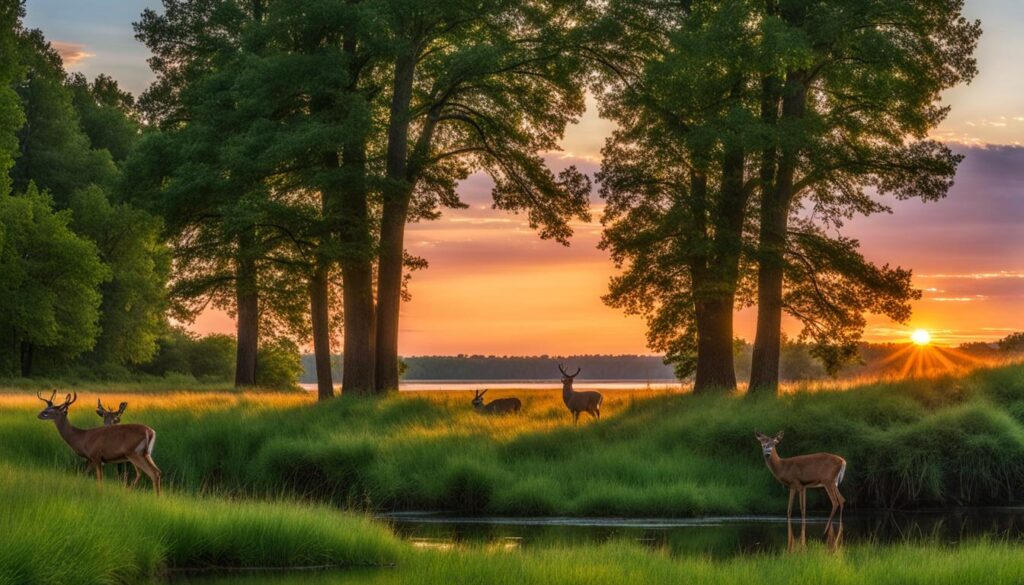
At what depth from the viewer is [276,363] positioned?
55.1 meters

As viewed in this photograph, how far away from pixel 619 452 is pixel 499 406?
7501mm

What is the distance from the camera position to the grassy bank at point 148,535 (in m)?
12.0

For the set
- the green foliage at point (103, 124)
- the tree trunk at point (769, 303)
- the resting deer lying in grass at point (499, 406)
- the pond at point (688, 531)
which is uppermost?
the green foliage at point (103, 124)

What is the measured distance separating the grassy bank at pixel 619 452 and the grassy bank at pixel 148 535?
4448mm

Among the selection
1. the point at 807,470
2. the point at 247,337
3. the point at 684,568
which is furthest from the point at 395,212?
the point at 684,568

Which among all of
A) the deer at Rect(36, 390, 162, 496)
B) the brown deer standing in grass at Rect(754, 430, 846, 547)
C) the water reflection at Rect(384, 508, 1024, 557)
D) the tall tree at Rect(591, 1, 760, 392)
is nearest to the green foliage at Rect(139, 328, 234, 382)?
the tall tree at Rect(591, 1, 760, 392)

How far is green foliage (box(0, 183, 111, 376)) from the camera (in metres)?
48.2

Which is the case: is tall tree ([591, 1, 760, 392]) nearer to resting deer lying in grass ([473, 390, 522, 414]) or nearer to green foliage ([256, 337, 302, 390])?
resting deer lying in grass ([473, 390, 522, 414])

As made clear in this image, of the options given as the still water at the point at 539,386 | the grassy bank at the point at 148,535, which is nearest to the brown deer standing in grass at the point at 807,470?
the grassy bank at the point at 148,535

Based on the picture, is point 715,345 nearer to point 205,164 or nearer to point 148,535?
point 205,164


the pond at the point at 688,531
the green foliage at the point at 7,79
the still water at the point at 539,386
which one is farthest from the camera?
the still water at the point at 539,386

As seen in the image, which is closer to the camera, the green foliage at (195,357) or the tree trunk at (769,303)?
the tree trunk at (769,303)

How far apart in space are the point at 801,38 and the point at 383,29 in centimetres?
1002

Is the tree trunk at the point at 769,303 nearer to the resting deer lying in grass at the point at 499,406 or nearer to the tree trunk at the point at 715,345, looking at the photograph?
the tree trunk at the point at 715,345
